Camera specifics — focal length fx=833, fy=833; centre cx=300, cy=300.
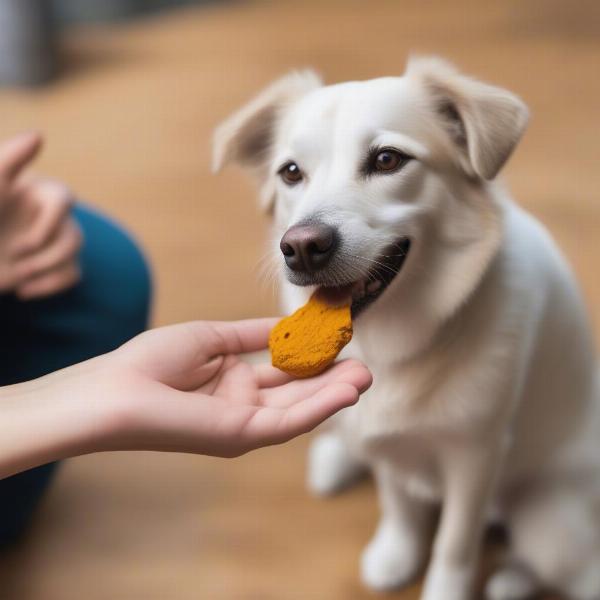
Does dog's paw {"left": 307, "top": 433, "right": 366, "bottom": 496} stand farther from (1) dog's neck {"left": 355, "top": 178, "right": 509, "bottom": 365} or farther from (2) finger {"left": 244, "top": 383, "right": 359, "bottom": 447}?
(2) finger {"left": 244, "top": 383, "right": 359, "bottom": 447}

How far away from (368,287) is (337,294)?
40mm

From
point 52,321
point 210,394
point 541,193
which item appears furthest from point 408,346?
point 541,193

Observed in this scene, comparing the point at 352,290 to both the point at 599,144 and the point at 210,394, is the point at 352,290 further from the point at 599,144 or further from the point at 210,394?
the point at 599,144

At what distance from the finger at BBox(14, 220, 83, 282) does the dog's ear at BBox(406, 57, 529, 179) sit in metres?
0.72

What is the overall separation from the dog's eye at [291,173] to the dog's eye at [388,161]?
11cm

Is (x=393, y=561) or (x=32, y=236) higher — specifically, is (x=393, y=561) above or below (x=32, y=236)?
below

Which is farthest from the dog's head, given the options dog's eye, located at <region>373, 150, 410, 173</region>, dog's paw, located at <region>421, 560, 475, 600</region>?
dog's paw, located at <region>421, 560, 475, 600</region>

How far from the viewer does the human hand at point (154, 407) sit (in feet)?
2.82

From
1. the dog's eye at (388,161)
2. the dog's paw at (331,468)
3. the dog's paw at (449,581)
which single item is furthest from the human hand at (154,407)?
the dog's paw at (331,468)

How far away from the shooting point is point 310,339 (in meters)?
0.97

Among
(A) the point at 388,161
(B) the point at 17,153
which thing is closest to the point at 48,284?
(B) the point at 17,153

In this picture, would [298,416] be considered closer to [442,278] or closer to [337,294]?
[337,294]

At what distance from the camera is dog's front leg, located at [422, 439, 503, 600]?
118 centimetres

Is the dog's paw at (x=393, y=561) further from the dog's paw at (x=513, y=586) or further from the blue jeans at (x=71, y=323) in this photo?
the blue jeans at (x=71, y=323)
